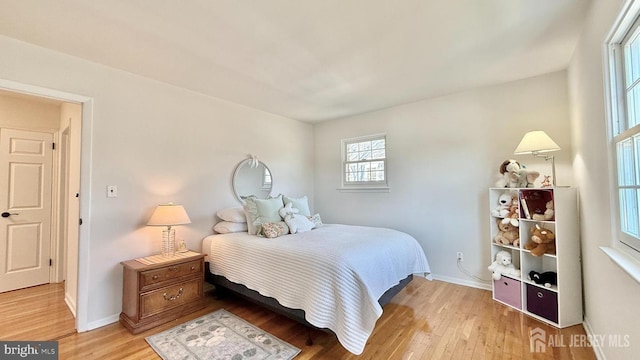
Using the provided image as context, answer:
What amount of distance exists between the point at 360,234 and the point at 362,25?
194 cm

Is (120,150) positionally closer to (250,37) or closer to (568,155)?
(250,37)

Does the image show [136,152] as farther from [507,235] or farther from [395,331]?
[507,235]

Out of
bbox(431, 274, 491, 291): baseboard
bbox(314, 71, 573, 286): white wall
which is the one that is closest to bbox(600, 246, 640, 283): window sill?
bbox(314, 71, 573, 286): white wall

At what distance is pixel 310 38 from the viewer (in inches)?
80.4

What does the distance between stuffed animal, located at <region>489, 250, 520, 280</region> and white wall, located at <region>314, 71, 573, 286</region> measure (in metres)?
0.32

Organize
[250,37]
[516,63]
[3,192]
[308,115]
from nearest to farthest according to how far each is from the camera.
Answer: [250,37], [516,63], [3,192], [308,115]

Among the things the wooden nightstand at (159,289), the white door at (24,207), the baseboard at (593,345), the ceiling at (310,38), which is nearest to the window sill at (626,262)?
the baseboard at (593,345)

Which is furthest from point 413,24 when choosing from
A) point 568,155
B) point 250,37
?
point 568,155

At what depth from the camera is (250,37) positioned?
2021mm

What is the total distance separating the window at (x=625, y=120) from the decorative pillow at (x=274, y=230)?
2531 millimetres

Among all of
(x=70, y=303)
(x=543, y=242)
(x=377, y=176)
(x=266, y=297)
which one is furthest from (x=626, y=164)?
(x=70, y=303)

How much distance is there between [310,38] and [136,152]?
206 cm

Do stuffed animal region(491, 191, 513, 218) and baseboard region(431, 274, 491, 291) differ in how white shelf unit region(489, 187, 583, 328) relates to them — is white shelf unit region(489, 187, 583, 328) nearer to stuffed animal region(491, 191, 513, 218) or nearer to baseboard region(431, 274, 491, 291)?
stuffed animal region(491, 191, 513, 218)

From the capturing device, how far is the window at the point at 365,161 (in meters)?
3.98
